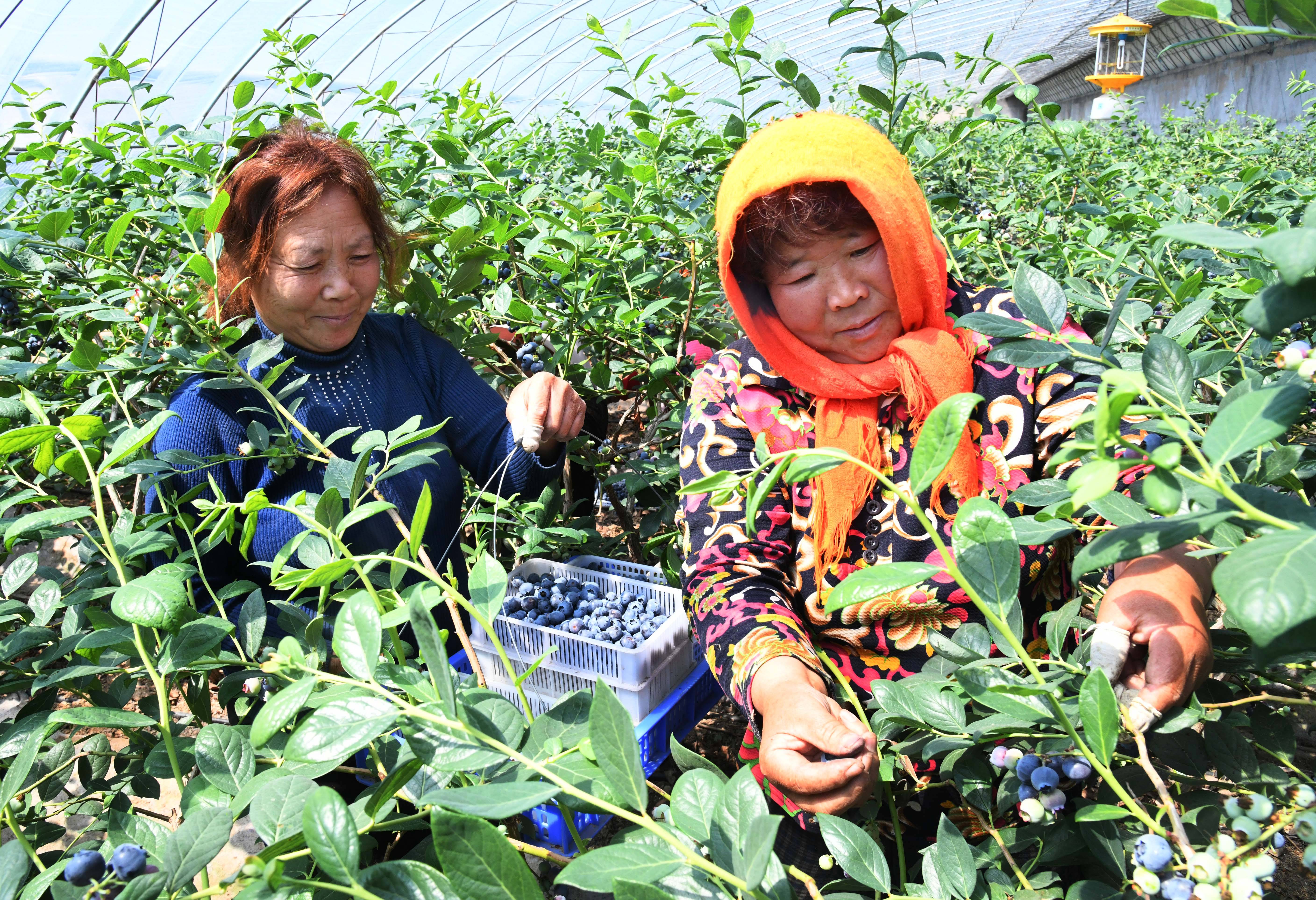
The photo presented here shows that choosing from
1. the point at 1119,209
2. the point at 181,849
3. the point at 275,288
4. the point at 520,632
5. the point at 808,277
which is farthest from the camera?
the point at 1119,209

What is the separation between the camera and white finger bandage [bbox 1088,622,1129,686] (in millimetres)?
886

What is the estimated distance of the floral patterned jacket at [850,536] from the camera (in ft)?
4.38

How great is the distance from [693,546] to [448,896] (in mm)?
927

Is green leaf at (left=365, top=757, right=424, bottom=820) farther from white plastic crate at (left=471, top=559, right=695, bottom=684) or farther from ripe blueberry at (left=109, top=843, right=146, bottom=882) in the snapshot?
white plastic crate at (left=471, top=559, right=695, bottom=684)

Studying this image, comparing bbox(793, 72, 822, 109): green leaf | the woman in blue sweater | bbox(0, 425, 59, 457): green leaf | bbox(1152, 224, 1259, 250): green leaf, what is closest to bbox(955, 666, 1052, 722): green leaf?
bbox(1152, 224, 1259, 250): green leaf

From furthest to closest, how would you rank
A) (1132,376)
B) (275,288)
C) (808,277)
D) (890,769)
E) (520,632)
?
(275,288) → (520,632) → (808,277) → (890,769) → (1132,376)

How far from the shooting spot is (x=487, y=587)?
806mm

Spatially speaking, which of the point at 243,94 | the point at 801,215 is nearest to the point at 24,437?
the point at 801,215

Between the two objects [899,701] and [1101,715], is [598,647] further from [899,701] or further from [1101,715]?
[1101,715]

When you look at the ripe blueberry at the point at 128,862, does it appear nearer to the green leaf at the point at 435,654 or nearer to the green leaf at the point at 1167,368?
the green leaf at the point at 435,654

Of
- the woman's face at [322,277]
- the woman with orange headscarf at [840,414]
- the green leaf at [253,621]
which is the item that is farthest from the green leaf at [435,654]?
the woman's face at [322,277]

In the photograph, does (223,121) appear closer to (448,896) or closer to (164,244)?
(164,244)

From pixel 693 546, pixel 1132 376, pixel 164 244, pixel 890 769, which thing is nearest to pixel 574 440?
pixel 693 546

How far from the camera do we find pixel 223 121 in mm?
2172
